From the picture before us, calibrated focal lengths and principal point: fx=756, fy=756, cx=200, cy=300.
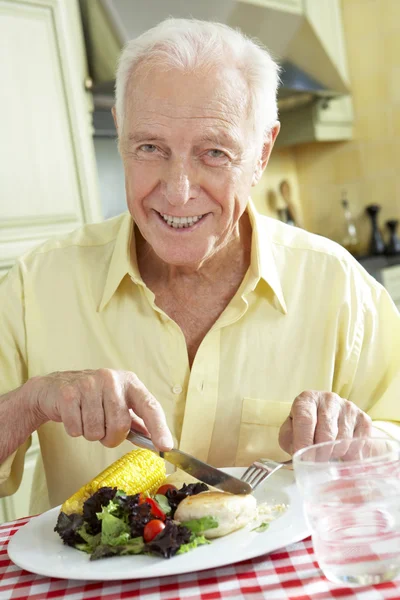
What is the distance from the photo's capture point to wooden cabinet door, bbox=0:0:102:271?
2189mm

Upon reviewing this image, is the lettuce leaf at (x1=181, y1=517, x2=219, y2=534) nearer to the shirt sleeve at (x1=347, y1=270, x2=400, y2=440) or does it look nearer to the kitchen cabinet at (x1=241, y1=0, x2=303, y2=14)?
the shirt sleeve at (x1=347, y1=270, x2=400, y2=440)

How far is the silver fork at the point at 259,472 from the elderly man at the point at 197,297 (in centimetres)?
26

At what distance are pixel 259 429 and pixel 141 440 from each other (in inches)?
14.2

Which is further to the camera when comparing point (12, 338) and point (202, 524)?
point (12, 338)

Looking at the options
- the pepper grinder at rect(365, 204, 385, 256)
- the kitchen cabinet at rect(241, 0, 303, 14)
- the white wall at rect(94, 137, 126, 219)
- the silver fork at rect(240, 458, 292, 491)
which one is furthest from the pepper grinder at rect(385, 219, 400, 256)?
the silver fork at rect(240, 458, 292, 491)

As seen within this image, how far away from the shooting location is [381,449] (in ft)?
2.39

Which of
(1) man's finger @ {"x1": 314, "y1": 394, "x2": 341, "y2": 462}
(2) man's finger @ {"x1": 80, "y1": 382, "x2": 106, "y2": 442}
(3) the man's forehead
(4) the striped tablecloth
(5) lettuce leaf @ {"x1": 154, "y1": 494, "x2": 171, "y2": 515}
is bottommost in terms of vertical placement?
(4) the striped tablecloth

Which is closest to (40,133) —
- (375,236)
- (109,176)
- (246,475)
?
(109,176)

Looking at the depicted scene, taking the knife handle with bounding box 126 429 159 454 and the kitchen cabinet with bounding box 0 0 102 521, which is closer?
the knife handle with bounding box 126 429 159 454

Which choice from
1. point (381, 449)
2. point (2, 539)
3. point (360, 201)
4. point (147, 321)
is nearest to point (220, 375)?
point (147, 321)

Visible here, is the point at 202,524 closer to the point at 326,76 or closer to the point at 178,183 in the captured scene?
the point at 178,183

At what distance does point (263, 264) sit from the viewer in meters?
1.37

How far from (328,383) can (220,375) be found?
0.64 ft

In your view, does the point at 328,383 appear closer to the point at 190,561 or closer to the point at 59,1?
the point at 190,561
